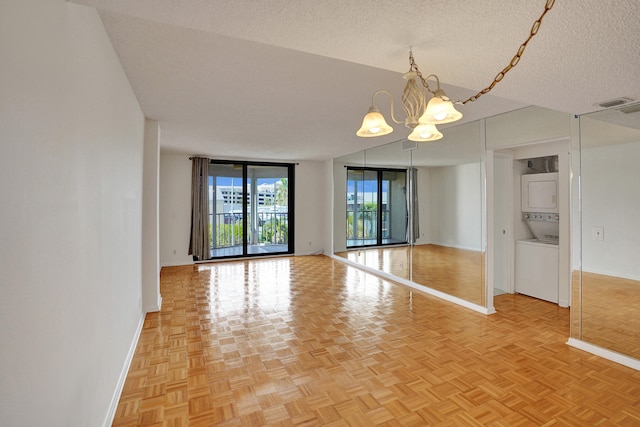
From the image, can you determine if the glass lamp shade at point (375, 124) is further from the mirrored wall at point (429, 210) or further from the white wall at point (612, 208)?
the mirrored wall at point (429, 210)

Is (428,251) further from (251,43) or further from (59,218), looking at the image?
(59,218)

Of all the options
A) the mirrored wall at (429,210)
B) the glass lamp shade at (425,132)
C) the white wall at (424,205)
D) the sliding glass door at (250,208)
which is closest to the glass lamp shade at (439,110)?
the glass lamp shade at (425,132)

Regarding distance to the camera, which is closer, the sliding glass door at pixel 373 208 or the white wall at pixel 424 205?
the white wall at pixel 424 205

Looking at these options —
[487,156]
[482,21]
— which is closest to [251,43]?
[482,21]

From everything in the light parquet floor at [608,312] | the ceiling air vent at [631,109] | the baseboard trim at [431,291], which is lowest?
the baseboard trim at [431,291]

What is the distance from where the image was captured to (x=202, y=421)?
1.83 m

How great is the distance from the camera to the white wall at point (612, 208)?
2617mm

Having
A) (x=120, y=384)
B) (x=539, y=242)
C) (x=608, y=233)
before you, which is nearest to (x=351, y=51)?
(x=120, y=384)

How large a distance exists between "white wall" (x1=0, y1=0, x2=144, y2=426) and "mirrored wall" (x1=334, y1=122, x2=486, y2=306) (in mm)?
3840

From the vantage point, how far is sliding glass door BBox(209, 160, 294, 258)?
6.91 meters

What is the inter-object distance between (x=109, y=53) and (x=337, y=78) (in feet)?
5.14

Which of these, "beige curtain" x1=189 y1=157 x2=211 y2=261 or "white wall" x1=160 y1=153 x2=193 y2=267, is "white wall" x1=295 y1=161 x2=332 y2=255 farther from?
"white wall" x1=160 y1=153 x2=193 y2=267

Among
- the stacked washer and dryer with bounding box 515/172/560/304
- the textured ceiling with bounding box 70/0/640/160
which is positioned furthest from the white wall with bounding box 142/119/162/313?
the stacked washer and dryer with bounding box 515/172/560/304

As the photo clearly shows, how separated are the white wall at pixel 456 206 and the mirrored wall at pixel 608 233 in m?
1.10
